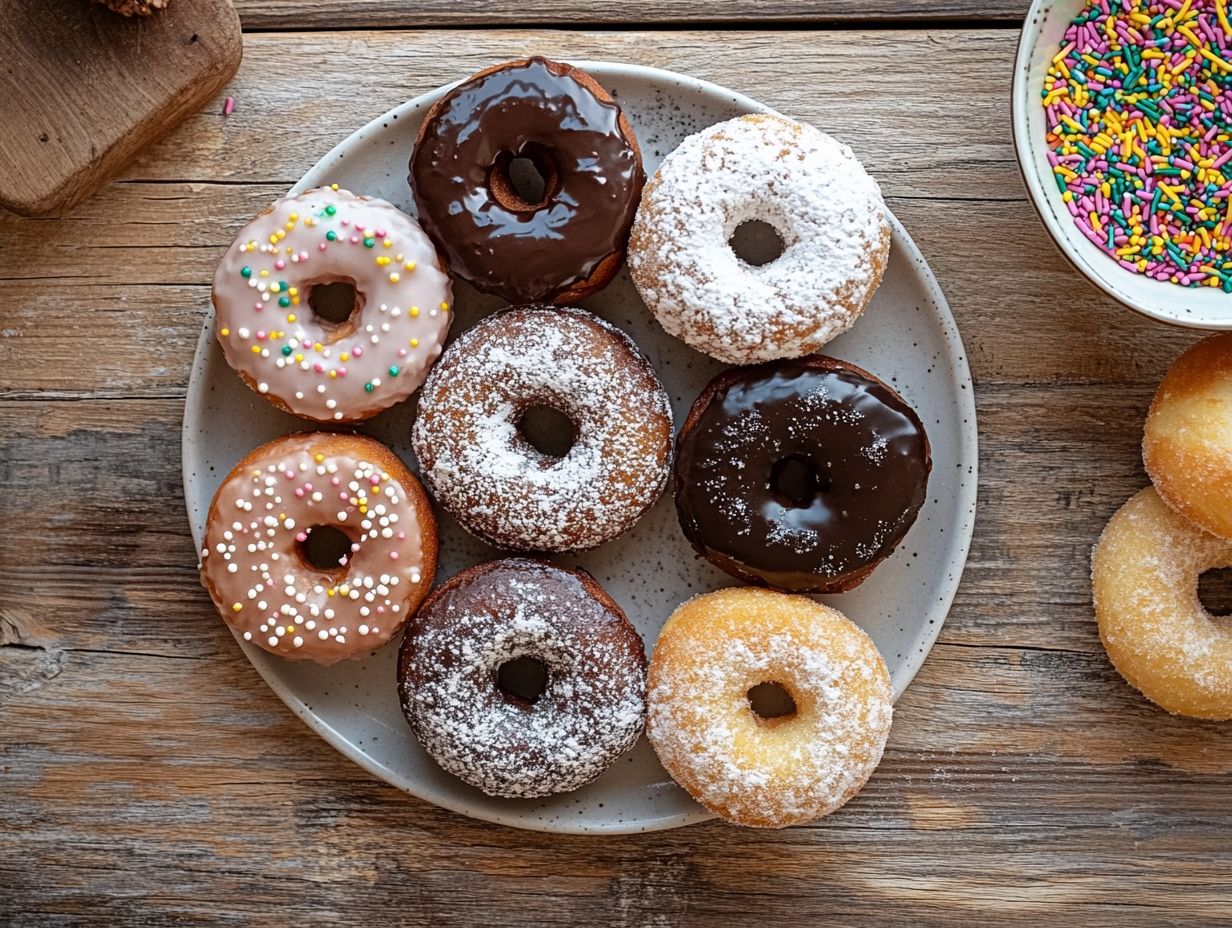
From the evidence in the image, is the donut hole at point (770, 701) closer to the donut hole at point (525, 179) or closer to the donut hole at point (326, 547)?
the donut hole at point (326, 547)

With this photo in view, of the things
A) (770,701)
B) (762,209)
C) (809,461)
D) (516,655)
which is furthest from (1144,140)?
(516,655)

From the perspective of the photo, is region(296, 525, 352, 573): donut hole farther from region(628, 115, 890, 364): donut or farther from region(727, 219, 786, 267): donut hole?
region(727, 219, 786, 267): donut hole

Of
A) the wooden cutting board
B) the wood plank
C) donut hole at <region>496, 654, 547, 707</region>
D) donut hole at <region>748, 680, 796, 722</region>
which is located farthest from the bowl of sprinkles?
the wooden cutting board

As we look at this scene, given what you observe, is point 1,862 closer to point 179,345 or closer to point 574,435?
point 179,345

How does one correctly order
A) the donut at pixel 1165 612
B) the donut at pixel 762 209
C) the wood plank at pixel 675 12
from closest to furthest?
the donut at pixel 762 209
the donut at pixel 1165 612
the wood plank at pixel 675 12

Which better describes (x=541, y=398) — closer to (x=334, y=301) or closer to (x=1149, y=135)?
(x=334, y=301)

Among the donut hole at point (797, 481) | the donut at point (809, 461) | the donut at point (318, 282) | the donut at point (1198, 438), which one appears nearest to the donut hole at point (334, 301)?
the donut at point (318, 282)

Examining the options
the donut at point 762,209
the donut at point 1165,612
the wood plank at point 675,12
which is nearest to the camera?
the donut at point 762,209

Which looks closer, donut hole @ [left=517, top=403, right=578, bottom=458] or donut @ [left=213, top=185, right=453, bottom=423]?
donut @ [left=213, top=185, right=453, bottom=423]
